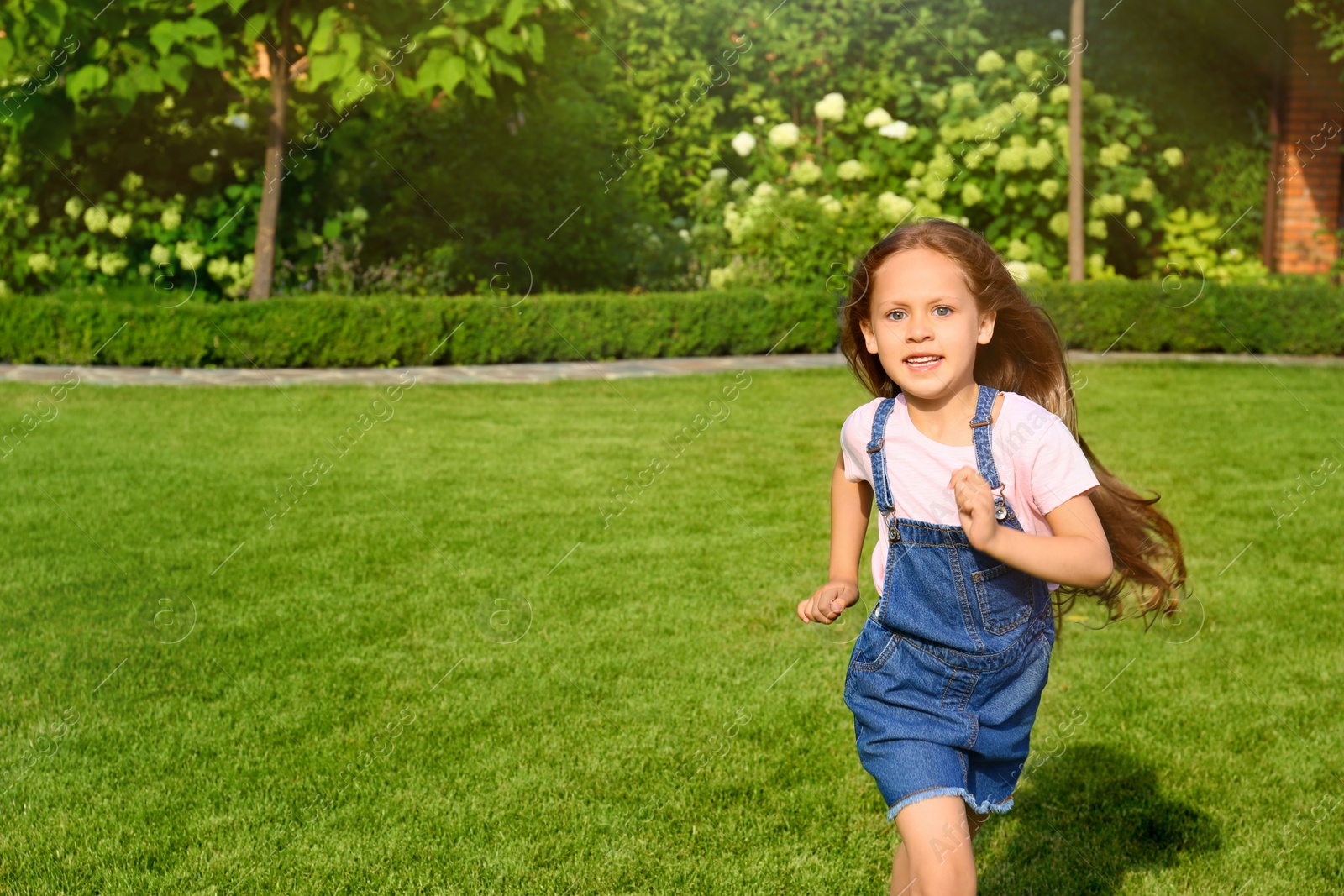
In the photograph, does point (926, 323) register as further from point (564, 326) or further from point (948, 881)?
point (564, 326)

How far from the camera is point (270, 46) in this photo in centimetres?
1162

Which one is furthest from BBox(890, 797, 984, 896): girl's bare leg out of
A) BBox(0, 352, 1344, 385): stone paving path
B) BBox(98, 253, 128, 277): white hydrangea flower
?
BBox(98, 253, 128, 277): white hydrangea flower

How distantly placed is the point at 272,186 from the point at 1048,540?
10443 millimetres

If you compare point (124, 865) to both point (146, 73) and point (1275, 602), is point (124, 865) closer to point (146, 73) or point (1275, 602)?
point (1275, 602)

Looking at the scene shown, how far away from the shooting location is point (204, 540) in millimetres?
5871

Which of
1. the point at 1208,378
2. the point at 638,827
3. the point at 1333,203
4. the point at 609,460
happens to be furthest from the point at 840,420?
the point at 1333,203

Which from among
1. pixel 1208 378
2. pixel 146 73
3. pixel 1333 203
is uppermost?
pixel 146 73

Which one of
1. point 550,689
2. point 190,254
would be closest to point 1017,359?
point 550,689

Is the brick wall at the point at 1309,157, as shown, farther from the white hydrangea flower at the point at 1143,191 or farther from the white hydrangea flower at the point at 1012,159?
the white hydrangea flower at the point at 1012,159

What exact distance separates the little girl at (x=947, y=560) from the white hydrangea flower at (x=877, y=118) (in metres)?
12.4

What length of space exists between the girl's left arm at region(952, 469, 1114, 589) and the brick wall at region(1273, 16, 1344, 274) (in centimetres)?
1429

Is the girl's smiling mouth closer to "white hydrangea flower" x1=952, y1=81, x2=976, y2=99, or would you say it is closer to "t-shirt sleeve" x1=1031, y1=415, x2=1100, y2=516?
"t-shirt sleeve" x1=1031, y1=415, x2=1100, y2=516

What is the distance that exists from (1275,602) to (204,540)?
449cm

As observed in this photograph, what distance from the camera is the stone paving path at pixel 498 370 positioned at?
10141mm
